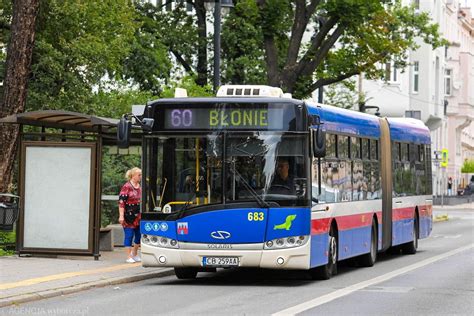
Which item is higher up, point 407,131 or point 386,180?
point 407,131

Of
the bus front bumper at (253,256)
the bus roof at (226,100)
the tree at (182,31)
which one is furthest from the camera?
the tree at (182,31)

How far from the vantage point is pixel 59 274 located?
758 inches

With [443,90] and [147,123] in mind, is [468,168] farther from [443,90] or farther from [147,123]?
[147,123]

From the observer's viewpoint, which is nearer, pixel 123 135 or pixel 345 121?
pixel 123 135

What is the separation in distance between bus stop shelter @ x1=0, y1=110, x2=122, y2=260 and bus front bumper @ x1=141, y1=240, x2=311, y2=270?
3.61 meters

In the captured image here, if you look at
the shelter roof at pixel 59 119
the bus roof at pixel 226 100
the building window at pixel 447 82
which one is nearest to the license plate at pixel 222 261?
the bus roof at pixel 226 100

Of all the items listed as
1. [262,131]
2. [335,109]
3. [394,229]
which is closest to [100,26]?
[394,229]

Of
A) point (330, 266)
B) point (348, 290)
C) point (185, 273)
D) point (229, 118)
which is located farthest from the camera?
point (330, 266)

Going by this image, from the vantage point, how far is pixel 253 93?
19.5 m

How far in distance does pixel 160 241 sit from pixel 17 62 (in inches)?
310

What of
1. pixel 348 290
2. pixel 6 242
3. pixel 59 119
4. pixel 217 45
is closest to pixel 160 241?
pixel 348 290

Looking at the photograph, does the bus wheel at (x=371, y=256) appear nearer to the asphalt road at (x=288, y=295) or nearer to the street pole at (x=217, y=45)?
the asphalt road at (x=288, y=295)

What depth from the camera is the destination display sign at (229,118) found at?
18.7 m

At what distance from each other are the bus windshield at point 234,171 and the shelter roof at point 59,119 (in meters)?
2.71
